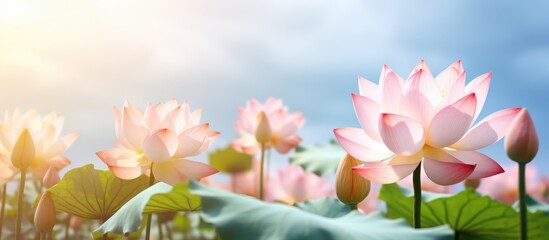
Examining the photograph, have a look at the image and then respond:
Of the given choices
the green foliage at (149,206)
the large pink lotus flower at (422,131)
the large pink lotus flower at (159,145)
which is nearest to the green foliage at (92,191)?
the large pink lotus flower at (159,145)

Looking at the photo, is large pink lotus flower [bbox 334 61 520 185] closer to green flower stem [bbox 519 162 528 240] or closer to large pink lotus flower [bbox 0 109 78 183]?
green flower stem [bbox 519 162 528 240]

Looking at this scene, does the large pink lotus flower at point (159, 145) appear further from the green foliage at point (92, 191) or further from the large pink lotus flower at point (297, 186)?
the large pink lotus flower at point (297, 186)

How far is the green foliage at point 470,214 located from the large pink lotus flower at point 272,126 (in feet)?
5.28

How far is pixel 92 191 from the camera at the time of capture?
1.55 metres

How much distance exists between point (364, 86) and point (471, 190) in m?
0.29

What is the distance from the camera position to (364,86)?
1.25m

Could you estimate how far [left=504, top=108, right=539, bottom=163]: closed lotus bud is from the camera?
39.0 inches

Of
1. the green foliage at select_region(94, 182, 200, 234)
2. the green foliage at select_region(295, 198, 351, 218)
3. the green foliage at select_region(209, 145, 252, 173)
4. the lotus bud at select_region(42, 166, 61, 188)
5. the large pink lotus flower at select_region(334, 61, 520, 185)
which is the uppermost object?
the large pink lotus flower at select_region(334, 61, 520, 185)

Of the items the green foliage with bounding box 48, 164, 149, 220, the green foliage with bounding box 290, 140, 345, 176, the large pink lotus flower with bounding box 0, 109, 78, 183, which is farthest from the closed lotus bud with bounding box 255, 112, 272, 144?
the green foliage with bounding box 48, 164, 149, 220

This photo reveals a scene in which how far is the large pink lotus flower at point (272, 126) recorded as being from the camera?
298cm

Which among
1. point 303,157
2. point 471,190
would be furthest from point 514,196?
point 471,190

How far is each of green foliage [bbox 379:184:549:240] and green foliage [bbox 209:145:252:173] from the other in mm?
2333

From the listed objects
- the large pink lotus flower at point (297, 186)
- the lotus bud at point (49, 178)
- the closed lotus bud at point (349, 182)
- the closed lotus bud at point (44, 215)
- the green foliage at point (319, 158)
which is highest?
the closed lotus bud at point (349, 182)

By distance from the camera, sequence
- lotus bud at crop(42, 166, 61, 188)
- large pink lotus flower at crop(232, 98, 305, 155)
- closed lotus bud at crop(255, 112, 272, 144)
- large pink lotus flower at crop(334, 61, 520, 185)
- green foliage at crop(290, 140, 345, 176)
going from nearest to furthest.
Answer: large pink lotus flower at crop(334, 61, 520, 185)
lotus bud at crop(42, 166, 61, 188)
green foliage at crop(290, 140, 345, 176)
closed lotus bud at crop(255, 112, 272, 144)
large pink lotus flower at crop(232, 98, 305, 155)
